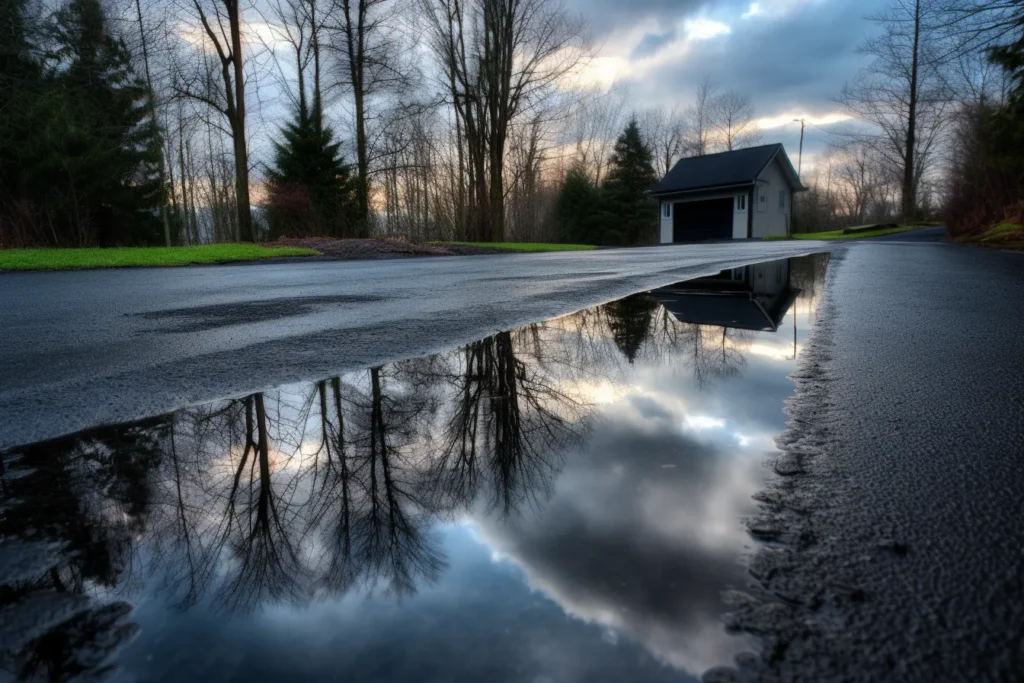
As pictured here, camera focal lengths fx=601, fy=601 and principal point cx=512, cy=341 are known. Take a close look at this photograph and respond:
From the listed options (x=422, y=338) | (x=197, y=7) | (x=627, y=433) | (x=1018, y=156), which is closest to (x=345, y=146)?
(x=197, y=7)

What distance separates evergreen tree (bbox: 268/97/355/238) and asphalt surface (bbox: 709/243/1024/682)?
85.7ft

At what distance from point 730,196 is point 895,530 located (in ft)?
128

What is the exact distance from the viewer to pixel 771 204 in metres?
38.4

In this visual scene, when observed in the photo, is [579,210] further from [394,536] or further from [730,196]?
[394,536]

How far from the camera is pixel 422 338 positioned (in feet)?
11.7

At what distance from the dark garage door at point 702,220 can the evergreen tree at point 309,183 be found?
21.8 meters

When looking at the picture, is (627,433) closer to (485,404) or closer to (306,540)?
(485,404)

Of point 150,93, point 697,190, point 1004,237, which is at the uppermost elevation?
point 150,93

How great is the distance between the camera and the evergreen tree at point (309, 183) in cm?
2638

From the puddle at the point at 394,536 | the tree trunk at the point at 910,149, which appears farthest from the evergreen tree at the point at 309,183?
the tree trunk at the point at 910,149

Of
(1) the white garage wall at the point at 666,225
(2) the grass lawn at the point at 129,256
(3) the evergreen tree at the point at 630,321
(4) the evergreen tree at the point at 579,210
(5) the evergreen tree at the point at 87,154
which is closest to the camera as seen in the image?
(3) the evergreen tree at the point at 630,321

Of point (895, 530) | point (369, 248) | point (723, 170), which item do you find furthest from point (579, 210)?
point (895, 530)

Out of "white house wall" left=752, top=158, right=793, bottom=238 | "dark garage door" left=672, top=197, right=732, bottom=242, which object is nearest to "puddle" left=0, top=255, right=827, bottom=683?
"white house wall" left=752, top=158, right=793, bottom=238

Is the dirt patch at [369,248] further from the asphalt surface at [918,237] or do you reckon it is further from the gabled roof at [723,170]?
the gabled roof at [723,170]
